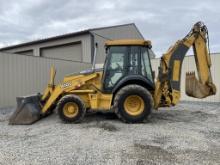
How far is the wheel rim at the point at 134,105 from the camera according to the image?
788 centimetres

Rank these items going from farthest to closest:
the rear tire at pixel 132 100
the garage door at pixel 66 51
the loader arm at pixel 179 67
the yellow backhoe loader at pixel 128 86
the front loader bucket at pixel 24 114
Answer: the garage door at pixel 66 51
the loader arm at pixel 179 67
the front loader bucket at pixel 24 114
the yellow backhoe loader at pixel 128 86
the rear tire at pixel 132 100

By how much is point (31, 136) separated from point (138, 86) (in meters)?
3.07

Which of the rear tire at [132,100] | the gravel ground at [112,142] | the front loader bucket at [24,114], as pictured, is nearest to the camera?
the gravel ground at [112,142]

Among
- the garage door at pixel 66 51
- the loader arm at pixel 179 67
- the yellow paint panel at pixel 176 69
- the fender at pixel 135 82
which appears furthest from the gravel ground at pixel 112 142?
the garage door at pixel 66 51

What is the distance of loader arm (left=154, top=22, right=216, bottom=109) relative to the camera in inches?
319

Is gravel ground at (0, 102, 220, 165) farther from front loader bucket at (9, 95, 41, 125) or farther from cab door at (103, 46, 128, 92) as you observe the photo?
cab door at (103, 46, 128, 92)

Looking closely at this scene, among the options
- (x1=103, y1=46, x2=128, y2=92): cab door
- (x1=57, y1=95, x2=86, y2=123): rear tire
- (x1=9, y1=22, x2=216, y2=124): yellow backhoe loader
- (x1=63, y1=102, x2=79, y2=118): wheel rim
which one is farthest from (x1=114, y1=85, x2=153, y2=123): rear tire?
(x1=63, y1=102, x2=79, y2=118): wheel rim

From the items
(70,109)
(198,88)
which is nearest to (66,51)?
(70,109)

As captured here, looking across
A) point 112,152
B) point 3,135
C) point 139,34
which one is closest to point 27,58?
point 3,135

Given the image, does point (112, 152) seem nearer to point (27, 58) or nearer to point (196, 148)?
point (196, 148)

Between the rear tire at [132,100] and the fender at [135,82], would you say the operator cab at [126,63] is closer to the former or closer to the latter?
the fender at [135,82]

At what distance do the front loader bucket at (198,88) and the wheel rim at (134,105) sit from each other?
1.63 m

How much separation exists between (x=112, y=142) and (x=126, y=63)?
287 cm

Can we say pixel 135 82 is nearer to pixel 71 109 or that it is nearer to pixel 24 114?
pixel 71 109
